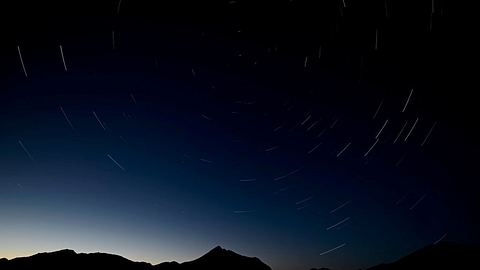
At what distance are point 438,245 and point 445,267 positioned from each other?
3338cm

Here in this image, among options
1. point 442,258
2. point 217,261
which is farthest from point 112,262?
point 442,258

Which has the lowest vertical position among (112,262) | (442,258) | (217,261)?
(442,258)

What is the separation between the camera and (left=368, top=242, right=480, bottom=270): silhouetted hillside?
141 meters

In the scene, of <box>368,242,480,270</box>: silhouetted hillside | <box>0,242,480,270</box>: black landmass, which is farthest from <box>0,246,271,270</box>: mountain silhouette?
<box>368,242,480,270</box>: silhouetted hillside

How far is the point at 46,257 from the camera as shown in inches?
5394

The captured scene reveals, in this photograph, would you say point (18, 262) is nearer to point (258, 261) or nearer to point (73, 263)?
point (73, 263)

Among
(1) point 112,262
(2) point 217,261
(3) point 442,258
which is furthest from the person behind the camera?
(2) point 217,261

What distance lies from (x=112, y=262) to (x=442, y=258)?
478 feet

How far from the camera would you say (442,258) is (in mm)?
153000

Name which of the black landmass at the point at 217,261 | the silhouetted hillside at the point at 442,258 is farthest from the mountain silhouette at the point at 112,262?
the silhouetted hillside at the point at 442,258

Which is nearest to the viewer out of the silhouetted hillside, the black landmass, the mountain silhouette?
the mountain silhouette

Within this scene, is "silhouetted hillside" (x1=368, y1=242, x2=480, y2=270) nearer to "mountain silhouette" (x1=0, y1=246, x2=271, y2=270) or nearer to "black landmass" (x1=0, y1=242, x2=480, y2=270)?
"black landmass" (x1=0, y1=242, x2=480, y2=270)

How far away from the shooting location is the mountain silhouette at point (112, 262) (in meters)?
130

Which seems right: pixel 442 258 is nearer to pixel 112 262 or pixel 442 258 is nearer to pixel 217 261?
pixel 217 261
